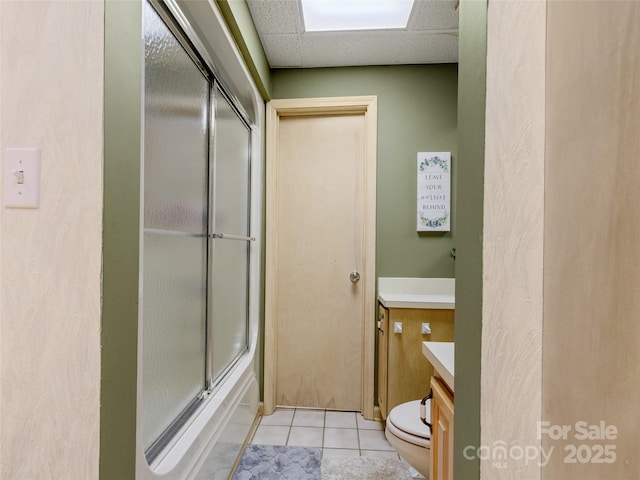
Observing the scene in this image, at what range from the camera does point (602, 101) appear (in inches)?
17.8

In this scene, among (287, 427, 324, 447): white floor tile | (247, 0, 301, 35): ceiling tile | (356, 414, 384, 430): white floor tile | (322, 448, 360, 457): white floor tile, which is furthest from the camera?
(356, 414, 384, 430): white floor tile

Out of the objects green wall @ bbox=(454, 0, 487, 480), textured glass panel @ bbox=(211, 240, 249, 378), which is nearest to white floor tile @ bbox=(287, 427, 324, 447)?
textured glass panel @ bbox=(211, 240, 249, 378)

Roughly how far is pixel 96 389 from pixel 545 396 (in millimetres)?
867

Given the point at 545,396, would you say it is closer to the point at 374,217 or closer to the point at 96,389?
the point at 96,389

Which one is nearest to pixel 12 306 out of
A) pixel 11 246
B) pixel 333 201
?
pixel 11 246

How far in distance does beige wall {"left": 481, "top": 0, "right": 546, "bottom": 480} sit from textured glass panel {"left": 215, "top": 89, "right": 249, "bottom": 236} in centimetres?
123

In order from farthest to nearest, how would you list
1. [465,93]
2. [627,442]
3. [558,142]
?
[465,93], [558,142], [627,442]

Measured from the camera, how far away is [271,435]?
2.03 meters

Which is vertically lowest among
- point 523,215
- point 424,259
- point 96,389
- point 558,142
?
point 96,389

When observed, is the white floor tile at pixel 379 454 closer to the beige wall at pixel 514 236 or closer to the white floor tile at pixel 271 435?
the white floor tile at pixel 271 435

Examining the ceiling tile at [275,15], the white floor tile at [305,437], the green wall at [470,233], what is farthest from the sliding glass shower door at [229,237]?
the green wall at [470,233]

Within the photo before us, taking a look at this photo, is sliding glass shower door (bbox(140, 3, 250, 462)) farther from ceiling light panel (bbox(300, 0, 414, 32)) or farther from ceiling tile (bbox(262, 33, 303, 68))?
ceiling light panel (bbox(300, 0, 414, 32))

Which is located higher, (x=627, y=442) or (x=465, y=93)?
(x=465, y=93)

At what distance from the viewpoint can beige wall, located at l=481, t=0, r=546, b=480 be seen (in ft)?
2.03
